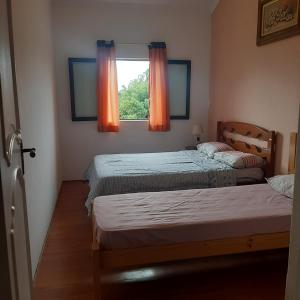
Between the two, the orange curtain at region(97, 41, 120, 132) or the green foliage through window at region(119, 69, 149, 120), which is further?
the green foliage through window at region(119, 69, 149, 120)

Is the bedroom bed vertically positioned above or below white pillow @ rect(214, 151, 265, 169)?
below

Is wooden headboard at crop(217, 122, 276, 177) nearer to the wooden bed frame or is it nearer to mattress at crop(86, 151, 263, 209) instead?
mattress at crop(86, 151, 263, 209)

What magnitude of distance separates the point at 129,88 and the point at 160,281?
330cm

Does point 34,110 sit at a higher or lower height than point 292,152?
higher

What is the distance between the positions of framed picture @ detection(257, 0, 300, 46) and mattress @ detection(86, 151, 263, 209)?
1.46m

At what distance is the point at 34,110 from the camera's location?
2.58 metres

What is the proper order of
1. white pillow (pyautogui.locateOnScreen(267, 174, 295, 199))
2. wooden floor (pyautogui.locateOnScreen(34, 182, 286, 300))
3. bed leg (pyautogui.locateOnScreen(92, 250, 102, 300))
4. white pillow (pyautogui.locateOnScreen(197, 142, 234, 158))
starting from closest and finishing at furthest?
bed leg (pyautogui.locateOnScreen(92, 250, 102, 300)) → wooden floor (pyautogui.locateOnScreen(34, 182, 286, 300)) → white pillow (pyautogui.locateOnScreen(267, 174, 295, 199)) → white pillow (pyautogui.locateOnScreen(197, 142, 234, 158))

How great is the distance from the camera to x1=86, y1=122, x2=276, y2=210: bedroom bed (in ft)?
9.89

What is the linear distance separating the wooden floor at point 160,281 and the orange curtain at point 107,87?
2.39 meters

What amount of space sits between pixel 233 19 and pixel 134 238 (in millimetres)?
3407

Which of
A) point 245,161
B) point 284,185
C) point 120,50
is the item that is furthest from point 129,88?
point 284,185

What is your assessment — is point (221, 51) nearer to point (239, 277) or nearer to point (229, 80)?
point (229, 80)

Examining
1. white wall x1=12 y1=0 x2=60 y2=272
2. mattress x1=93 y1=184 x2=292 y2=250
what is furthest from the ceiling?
mattress x1=93 y1=184 x2=292 y2=250

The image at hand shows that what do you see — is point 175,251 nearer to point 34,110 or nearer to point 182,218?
point 182,218
